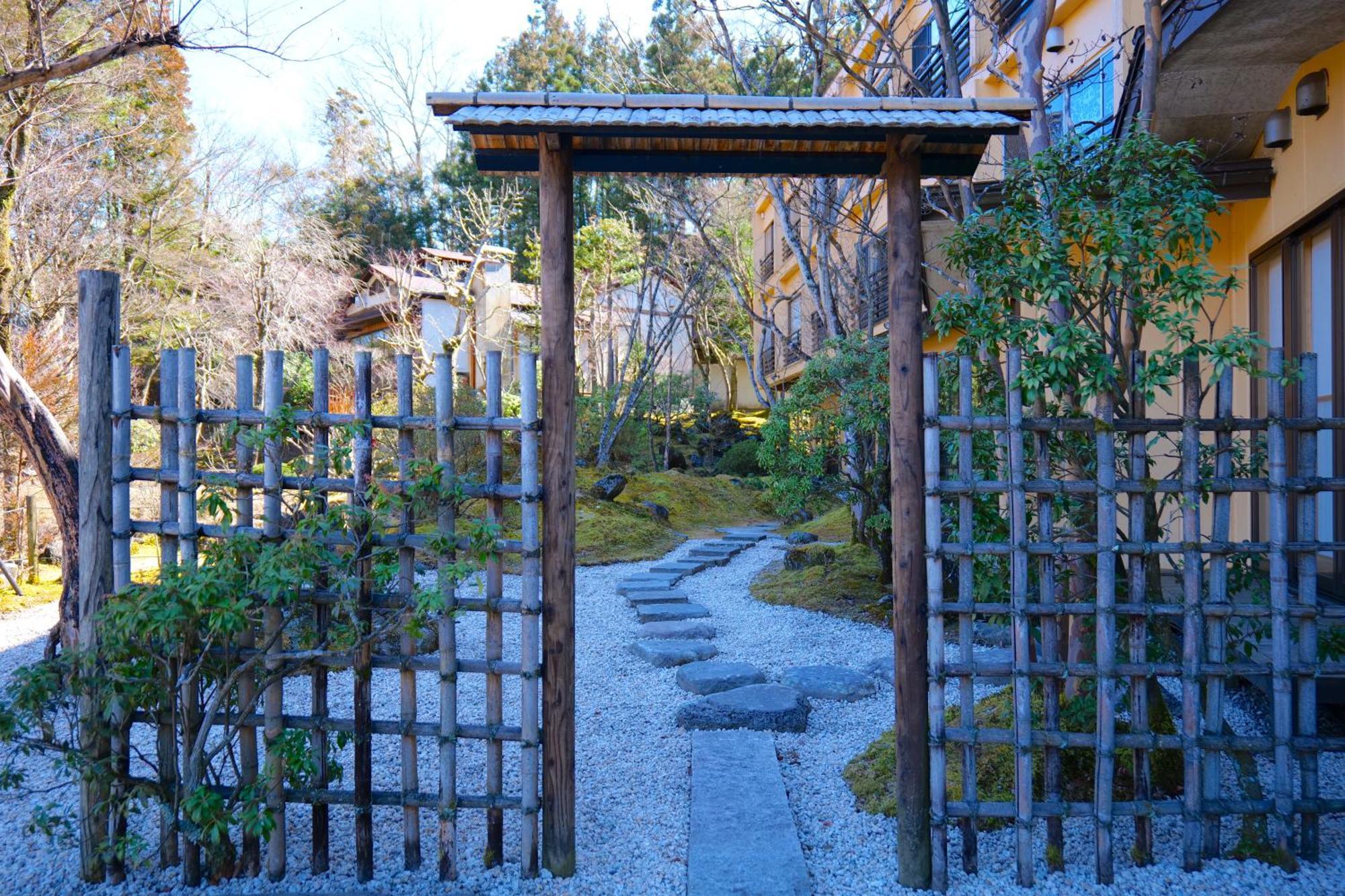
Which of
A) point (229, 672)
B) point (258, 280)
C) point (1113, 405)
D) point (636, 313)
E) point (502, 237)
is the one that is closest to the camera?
point (229, 672)

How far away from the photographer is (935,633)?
3066 millimetres

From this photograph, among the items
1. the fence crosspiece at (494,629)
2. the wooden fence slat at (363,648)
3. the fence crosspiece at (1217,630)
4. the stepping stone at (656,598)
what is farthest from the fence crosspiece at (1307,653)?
the stepping stone at (656,598)

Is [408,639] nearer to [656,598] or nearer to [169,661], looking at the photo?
[169,661]

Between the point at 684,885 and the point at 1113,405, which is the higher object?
the point at 1113,405

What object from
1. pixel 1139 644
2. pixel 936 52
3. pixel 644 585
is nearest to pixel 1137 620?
pixel 1139 644

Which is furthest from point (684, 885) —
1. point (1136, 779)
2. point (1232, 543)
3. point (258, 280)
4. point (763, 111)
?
point (258, 280)

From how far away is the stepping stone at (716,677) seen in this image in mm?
5387

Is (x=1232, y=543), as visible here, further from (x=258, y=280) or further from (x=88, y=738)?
(x=258, y=280)

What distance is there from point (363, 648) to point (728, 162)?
87.4 inches

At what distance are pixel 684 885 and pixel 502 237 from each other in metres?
23.4

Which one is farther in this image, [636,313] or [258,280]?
[636,313]

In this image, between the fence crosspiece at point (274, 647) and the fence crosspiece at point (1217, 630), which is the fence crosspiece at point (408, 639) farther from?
the fence crosspiece at point (1217, 630)

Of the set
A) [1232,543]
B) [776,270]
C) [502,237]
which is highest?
[502,237]

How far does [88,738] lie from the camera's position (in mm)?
3080
